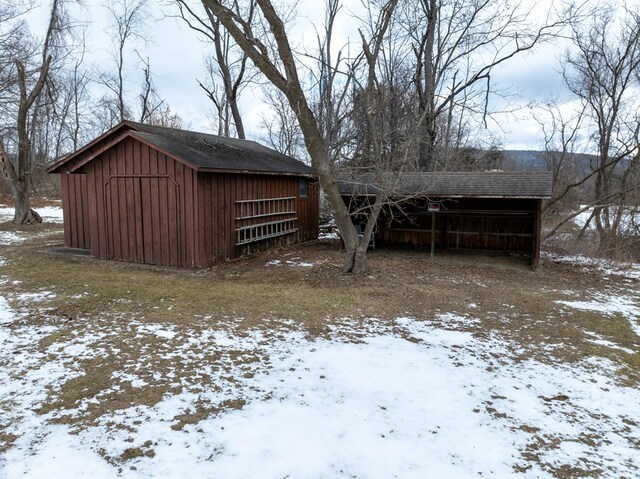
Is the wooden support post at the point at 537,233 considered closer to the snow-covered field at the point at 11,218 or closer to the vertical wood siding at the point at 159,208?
the vertical wood siding at the point at 159,208

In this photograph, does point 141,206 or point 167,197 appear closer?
point 167,197

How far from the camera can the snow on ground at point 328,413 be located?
2.99 m

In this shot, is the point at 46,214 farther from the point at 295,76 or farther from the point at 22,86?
the point at 295,76

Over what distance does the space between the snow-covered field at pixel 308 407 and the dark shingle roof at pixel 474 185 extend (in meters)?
5.30

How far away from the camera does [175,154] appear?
915 cm

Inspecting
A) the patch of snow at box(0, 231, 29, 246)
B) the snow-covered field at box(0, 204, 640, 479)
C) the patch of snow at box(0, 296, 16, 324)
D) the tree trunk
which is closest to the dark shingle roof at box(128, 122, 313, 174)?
the patch of snow at box(0, 296, 16, 324)

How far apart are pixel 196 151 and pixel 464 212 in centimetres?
734

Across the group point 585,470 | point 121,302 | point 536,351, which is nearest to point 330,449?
point 585,470

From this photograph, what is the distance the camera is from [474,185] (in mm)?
11086

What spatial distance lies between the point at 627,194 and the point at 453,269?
715 cm

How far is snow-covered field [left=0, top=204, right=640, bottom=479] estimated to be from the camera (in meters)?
3.01

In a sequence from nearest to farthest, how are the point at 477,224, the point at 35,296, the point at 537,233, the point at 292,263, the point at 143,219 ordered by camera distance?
the point at 35,296 → the point at 143,219 → the point at 537,233 → the point at 292,263 → the point at 477,224

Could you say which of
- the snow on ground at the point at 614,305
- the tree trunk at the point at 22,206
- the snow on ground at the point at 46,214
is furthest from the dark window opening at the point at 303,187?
the snow on ground at the point at 46,214

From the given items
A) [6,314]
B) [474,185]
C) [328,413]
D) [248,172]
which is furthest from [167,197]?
[474,185]
